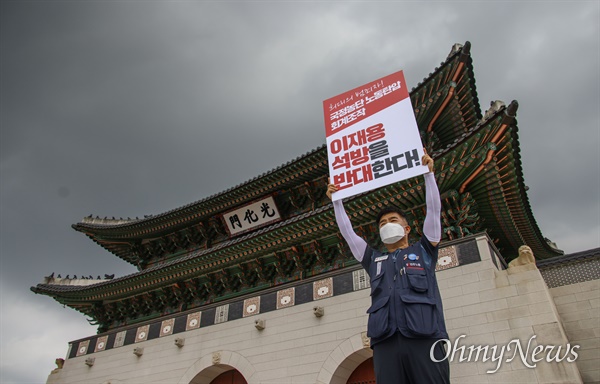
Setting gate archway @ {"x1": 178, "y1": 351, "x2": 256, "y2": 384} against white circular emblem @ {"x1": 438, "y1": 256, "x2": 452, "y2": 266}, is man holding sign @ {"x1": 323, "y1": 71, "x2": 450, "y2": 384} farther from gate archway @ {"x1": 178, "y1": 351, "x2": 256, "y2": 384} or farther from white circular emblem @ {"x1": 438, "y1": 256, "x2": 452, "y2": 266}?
gate archway @ {"x1": 178, "y1": 351, "x2": 256, "y2": 384}

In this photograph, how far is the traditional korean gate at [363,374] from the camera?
9.59 metres

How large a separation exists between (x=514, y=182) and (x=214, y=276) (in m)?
9.02

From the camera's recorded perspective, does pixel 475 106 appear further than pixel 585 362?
Yes

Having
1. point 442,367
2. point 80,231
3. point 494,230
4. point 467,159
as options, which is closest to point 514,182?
point 467,159

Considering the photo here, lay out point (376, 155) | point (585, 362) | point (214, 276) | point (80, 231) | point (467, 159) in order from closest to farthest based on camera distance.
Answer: point (376, 155)
point (585, 362)
point (467, 159)
point (214, 276)
point (80, 231)

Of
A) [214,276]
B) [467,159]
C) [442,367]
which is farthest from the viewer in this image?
[214,276]

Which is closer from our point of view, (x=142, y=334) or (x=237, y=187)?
(x=142, y=334)

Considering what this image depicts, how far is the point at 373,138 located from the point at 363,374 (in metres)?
7.19

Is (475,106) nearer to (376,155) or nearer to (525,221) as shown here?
(525,221)

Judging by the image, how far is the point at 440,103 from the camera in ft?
40.1

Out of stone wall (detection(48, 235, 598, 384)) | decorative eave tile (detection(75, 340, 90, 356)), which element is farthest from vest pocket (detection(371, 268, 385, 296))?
decorative eave tile (detection(75, 340, 90, 356))

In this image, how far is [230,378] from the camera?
11.8 m

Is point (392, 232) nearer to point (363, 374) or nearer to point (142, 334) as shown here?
point (363, 374)

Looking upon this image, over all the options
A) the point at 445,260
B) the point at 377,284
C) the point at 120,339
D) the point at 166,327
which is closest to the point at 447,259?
the point at 445,260
